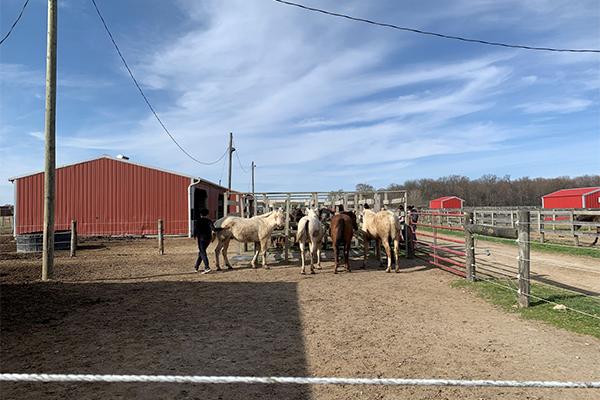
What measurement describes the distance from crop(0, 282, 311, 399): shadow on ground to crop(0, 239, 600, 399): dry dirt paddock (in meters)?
0.02

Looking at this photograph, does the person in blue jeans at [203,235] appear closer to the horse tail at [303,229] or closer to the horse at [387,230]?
the horse tail at [303,229]

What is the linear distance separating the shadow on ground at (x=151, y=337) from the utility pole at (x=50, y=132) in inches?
52.0

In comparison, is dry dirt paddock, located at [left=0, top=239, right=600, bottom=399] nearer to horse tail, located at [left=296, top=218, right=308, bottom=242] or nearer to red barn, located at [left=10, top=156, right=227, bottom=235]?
horse tail, located at [left=296, top=218, right=308, bottom=242]

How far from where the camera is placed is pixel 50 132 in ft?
29.0

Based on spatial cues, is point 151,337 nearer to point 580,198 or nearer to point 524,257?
point 524,257

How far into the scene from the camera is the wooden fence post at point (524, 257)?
6.04m

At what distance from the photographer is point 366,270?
10.2 meters

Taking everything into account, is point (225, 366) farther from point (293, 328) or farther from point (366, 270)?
point (366, 270)

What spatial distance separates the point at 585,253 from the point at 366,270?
8.06 metres

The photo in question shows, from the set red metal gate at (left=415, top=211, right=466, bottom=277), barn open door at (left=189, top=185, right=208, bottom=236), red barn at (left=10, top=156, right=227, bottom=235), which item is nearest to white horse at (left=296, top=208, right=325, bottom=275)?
red metal gate at (left=415, top=211, right=466, bottom=277)

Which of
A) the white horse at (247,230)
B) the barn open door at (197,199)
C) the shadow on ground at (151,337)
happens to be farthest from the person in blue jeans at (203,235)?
the barn open door at (197,199)

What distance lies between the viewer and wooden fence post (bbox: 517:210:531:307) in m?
6.04

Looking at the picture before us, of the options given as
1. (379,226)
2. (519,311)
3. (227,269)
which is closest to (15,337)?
(227,269)

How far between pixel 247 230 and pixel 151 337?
5847 mm
